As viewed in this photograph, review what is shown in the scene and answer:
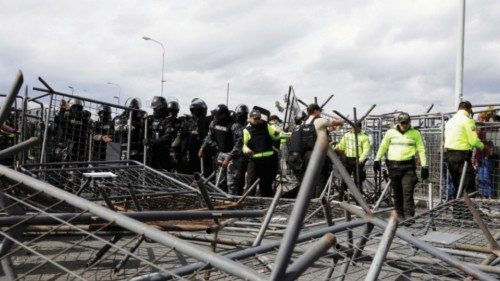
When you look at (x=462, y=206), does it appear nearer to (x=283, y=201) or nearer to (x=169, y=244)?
(x=283, y=201)

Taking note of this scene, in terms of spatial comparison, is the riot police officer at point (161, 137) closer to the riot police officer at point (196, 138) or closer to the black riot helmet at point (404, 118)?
the riot police officer at point (196, 138)

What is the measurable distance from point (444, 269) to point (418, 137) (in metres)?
5.84

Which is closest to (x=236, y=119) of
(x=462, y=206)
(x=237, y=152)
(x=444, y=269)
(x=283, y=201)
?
(x=237, y=152)

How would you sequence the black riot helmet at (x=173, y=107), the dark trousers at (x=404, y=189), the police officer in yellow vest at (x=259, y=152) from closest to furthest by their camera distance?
the dark trousers at (x=404, y=189) < the police officer in yellow vest at (x=259, y=152) < the black riot helmet at (x=173, y=107)

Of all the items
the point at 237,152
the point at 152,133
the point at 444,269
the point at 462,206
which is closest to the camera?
the point at 444,269

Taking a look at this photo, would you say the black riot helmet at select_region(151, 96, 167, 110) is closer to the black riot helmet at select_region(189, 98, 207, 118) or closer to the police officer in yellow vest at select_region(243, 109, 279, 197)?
the black riot helmet at select_region(189, 98, 207, 118)

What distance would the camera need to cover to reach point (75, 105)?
21.4ft

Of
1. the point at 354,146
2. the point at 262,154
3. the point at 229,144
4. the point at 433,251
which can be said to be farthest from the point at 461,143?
the point at 433,251

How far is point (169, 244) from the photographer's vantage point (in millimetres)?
1451

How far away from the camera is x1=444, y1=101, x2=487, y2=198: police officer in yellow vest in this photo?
7680 mm

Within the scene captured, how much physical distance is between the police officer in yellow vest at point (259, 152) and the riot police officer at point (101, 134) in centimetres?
216

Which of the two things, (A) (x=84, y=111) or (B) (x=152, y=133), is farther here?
(B) (x=152, y=133)

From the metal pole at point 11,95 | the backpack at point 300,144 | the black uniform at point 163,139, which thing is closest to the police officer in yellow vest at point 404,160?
the backpack at point 300,144

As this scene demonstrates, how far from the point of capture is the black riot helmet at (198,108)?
1018 centimetres
